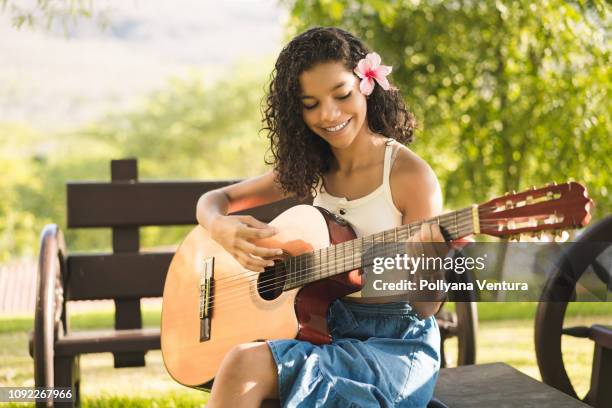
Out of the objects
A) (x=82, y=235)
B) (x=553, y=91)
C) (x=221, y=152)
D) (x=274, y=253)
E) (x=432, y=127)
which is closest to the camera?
(x=274, y=253)

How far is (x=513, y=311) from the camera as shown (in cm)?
666

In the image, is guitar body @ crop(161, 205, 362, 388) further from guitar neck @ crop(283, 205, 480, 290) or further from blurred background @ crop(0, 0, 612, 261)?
blurred background @ crop(0, 0, 612, 261)

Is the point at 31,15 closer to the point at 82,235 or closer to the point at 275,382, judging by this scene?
the point at 275,382

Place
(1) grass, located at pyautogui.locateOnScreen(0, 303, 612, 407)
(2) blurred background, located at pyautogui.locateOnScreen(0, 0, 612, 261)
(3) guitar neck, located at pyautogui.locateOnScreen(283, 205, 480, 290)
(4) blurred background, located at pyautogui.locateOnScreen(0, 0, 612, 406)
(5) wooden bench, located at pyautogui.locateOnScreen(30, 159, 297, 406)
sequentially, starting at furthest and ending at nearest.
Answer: (2) blurred background, located at pyautogui.locateOnScreen(0, 0, 612, 261), (4) blurred background, located at pyautogui.locateOnScreen(0, 0, 612, 406), (1) grass, located at pyautogui.locateOnScreen(0, 303, 612, 407), (5) wooden bench, located at pyautogui.locateOnScreen(30, 159, 297, 406), (3) guitar neck, located at pyautogui.locateOnScreen(283, 205, 480, 290)

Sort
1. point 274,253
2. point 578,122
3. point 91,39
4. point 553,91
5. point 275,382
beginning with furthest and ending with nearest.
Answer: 1. point 91,39
2. point 553,91
3. point 578,122
4. point 274,253
5. point 275,382

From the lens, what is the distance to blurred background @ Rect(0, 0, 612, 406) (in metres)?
6.06

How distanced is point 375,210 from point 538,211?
0.76 m

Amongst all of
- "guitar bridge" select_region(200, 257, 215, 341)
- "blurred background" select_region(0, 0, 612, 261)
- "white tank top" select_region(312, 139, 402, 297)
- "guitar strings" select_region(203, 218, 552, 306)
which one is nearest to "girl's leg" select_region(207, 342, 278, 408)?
"guitar strings" select_region(203, 218, 552, 306)

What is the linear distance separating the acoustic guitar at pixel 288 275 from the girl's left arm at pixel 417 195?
172mm

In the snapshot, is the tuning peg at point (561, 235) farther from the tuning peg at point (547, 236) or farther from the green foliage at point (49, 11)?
Result: the green foliage at point (49, 11)

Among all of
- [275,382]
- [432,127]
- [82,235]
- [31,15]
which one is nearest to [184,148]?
[82,235]

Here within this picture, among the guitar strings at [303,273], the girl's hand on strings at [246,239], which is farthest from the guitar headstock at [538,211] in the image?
the girl's hand on strings at [246,239]

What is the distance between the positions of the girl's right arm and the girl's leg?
1.50 feet

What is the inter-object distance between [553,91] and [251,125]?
3333 centimetres
